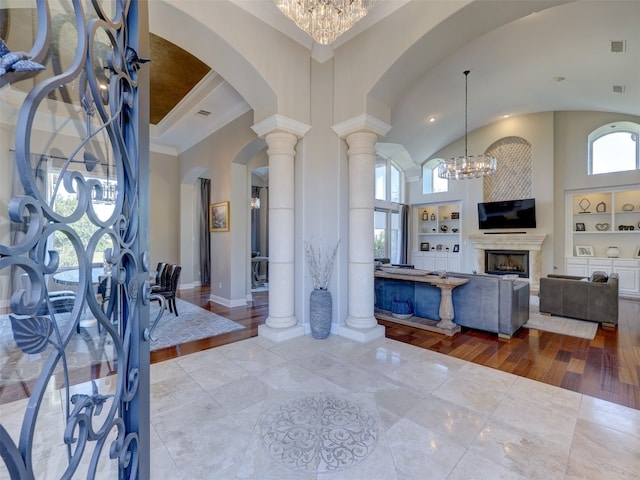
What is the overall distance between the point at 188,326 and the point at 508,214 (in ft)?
28.2

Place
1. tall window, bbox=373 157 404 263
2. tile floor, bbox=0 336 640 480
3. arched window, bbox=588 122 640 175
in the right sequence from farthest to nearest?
tall window, bbox=373 157 404 263 → arched window, bbox=588 122 640 175 → tile floor, bbox=0 336 640 480

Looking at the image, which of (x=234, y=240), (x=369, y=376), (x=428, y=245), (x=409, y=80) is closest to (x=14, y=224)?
(x=369, y=376)

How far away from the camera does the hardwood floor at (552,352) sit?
8.92 ft

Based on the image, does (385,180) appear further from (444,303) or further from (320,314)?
(320,314)

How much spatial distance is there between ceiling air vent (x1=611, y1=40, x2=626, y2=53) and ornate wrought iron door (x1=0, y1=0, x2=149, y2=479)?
653cm

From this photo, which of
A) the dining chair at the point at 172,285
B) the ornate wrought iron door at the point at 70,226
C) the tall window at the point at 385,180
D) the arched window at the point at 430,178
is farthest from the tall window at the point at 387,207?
the ornate wrought iron door at the point at 70,226

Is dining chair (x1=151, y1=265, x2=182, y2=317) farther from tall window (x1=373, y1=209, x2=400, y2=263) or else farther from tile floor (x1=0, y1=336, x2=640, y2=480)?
tall window (x1=373, y1=209, x2=400, y2=263)

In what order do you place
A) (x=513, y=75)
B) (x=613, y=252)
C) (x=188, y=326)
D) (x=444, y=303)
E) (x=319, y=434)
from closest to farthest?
(x=319, y=434) → (x=444, y=303) → (x=188, y=326) → (x=513, y=75) → (x=613, y=252)

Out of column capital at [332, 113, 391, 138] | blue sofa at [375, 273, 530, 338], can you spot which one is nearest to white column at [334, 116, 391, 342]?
column capital at [332, 113, 391, 138]

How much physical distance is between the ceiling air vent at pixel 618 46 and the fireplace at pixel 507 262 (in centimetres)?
501

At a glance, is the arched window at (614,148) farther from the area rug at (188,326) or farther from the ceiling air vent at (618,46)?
the area rug at (188,326)

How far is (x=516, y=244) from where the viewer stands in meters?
8.29

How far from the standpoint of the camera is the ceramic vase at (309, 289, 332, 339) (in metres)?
3.82

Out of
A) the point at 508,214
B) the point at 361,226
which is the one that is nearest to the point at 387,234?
the point at 508,214
